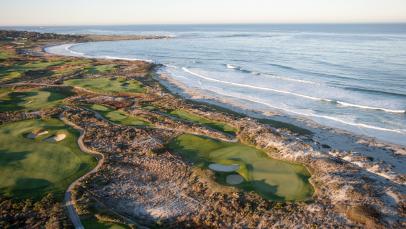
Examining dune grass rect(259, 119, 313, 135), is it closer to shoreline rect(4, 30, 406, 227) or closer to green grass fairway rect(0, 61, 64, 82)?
shoreline rect(4, 30, 406, 227)

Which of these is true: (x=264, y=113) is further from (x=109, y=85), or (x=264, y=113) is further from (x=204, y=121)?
(x=109, y=85)

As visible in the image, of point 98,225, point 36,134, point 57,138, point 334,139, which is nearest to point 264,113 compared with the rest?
point 334,139

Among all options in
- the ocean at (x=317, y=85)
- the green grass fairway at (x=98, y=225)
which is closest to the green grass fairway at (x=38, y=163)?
the green grass fairway at (x=98, y=225)

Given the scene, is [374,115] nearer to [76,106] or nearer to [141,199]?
[141,199]

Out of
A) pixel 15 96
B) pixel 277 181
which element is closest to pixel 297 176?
pixel 277 181

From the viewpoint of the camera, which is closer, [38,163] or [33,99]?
[38,163]

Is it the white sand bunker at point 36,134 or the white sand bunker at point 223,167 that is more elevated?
the white sand bunker at point 36,134

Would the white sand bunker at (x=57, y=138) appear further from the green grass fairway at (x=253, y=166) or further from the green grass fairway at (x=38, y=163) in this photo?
the green grass fairway at (x=253, y=166)
